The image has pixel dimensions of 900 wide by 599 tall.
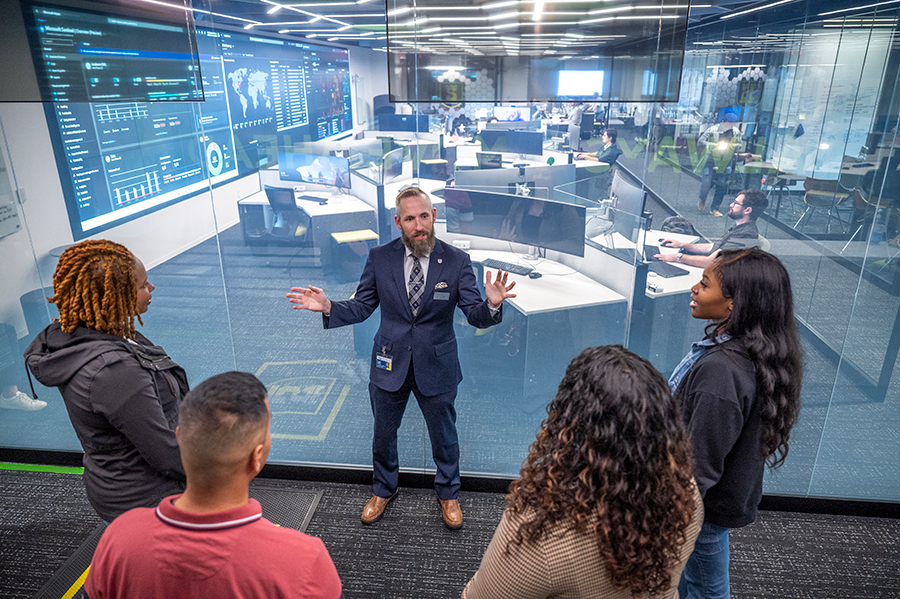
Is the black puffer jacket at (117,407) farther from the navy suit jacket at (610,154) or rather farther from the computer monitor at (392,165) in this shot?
the navy suit jacket at (610,154)

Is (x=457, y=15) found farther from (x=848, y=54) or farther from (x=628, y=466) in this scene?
(x=848, y=54)

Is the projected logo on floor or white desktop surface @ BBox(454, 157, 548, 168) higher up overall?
white desktop surface @ BBox(454, 157, 548, 168)

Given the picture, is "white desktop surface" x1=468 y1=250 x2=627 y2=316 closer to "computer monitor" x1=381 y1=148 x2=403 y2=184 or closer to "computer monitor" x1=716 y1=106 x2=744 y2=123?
"computer monitor" x1=381 y1=148 x2=403 y2=184

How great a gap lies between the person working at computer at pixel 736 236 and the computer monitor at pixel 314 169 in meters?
1.70

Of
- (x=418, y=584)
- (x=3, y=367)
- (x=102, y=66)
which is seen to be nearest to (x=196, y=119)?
(x=102, y=66)

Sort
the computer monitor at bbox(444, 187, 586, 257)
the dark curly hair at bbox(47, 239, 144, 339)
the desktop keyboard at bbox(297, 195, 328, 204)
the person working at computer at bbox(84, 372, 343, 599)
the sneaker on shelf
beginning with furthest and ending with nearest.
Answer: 1. the sneaker on shelf
2. the computer monitor at bbox(444, 187, 586, 257)
3. the desktop keyboard at bbox(297, 195, 328, 204)
4. the dark curly hair at bbox(47, 239, 144, 339)
5. the person working at computer at bbox(84, 372, 343, 599)

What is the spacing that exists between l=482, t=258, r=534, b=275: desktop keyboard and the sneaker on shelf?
9.32 feet

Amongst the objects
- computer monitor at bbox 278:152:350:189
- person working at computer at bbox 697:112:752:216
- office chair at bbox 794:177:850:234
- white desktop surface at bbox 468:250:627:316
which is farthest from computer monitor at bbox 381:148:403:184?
office chair at bbox 794:177:850:234

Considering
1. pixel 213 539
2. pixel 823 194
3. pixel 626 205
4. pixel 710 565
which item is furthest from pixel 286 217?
pixel 823 194

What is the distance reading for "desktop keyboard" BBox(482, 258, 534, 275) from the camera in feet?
10.2

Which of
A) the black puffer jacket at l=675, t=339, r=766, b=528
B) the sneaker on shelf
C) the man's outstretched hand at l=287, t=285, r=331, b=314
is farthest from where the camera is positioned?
the sneaker on shelf

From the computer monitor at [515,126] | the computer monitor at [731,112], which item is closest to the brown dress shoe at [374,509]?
the computer monitor at [515,126]

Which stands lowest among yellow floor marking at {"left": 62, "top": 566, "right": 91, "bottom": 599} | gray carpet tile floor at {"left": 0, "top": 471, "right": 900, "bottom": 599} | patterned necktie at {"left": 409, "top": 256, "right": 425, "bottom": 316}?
gray carpet tile floor at {"left": 0, "top": 471, "right": 900, "bottom": 599}

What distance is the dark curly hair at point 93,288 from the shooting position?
165 centimetres
